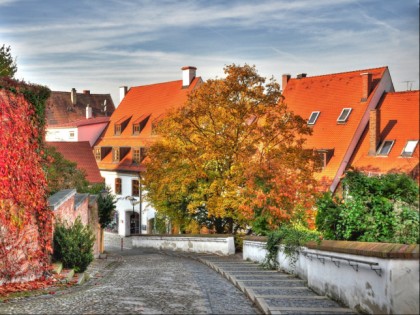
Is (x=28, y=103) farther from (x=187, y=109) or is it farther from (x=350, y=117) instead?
(x=350, y=117)

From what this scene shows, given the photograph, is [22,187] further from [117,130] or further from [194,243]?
[117,130]

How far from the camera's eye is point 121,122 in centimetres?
6025

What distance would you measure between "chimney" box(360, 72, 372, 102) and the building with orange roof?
17663mm

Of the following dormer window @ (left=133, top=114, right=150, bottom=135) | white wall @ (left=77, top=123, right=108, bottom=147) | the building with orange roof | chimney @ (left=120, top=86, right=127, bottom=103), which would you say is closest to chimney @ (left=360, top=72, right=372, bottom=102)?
the building with orange roof

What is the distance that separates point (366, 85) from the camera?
40594 mm

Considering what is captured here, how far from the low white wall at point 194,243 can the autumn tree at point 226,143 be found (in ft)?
4.14

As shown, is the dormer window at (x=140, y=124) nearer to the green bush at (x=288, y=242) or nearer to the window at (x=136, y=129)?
the window at (x=136, y=129)

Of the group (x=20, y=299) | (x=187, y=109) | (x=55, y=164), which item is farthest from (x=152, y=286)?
(x=55, y=164)

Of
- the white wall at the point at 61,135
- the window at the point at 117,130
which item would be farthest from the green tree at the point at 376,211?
the white wall at the point at 61,135

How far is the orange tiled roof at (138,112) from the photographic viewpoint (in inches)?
2207

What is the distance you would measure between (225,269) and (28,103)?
7.54 meters

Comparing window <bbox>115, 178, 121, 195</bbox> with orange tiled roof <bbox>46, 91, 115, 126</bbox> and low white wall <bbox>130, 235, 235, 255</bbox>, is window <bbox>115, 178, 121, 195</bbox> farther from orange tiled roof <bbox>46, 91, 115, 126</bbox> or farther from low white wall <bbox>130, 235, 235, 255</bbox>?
low white wall <bbox>130, 235, 235, 255</bbox>

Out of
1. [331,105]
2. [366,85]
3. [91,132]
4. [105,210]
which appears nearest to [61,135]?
[91,132]

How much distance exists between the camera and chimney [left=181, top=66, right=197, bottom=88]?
181ft
